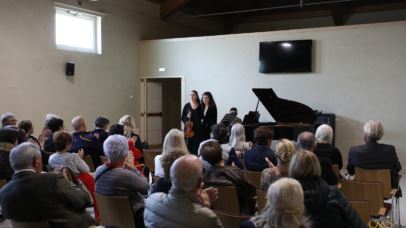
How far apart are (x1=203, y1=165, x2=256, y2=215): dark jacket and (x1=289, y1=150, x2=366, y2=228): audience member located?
90 centimetres

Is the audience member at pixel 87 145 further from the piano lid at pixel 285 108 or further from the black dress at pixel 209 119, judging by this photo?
the piano lid at pixel 285 108

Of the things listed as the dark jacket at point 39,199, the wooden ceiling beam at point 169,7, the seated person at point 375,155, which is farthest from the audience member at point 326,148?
the wooden ceiling beam at point 169,7

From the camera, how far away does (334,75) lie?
8.96 m

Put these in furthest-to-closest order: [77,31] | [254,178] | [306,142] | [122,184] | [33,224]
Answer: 1. [77,31]
2. [254,178]
3. [306,142]
4. [122,184]
5. [33,224]

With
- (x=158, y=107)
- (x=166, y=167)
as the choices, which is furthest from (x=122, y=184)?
(x=158, y=107)

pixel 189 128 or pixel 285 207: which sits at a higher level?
pixel 285 207

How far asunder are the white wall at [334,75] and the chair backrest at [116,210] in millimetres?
7092

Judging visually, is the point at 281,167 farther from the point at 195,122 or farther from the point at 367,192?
the point at 195,122

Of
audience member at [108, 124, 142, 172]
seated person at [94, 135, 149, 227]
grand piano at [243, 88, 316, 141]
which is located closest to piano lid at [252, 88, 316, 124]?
grand piano at [243, 88, 316, 141]

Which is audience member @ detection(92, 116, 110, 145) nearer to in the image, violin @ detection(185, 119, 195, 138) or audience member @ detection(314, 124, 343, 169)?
violin @ detection(185, 119, 195, 138)

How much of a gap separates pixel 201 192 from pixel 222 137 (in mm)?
2613

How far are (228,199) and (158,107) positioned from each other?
9.03 meters

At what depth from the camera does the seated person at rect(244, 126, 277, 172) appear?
3990mm

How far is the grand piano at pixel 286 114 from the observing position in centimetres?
740
